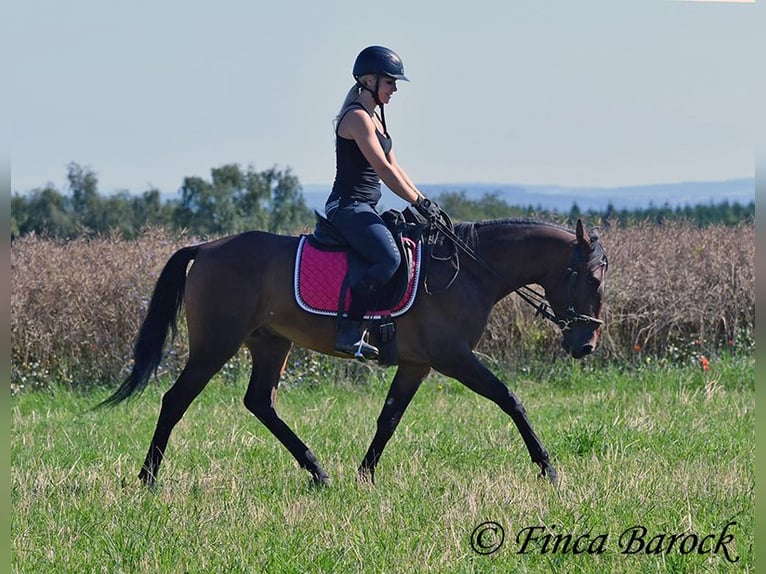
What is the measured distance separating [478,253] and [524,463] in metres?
1.60

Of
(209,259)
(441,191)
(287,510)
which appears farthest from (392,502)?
(441,191)

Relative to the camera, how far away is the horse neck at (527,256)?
7715mm

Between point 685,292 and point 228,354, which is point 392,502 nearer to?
point 228,354

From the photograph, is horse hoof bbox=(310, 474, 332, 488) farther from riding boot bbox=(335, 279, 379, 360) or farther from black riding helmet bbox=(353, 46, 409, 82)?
black riding helmet bbox=(353, 46, 409, 82)

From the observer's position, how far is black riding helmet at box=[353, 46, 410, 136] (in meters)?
7.18

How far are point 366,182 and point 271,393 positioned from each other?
70.8 inches

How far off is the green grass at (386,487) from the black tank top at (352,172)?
6.59 feet

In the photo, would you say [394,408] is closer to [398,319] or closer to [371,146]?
[398,319]

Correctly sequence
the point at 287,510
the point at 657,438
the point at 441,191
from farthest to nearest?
the point at 441,191
the point at 657,438
the point at 287,510

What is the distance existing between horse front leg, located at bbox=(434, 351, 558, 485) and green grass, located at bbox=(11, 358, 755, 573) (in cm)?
15

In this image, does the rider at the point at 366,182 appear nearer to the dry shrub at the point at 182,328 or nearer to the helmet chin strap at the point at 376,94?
the helmet chin strap at the point at 376,94

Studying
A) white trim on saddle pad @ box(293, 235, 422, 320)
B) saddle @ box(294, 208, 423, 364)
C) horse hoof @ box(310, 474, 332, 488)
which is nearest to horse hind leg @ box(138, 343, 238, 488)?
white trim on saddle pad @ box(293, 235, 422, 320)

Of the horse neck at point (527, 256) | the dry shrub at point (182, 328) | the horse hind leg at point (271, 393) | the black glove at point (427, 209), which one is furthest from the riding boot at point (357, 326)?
the dry shrub at point (182, 328)

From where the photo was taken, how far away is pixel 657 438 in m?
8.34
